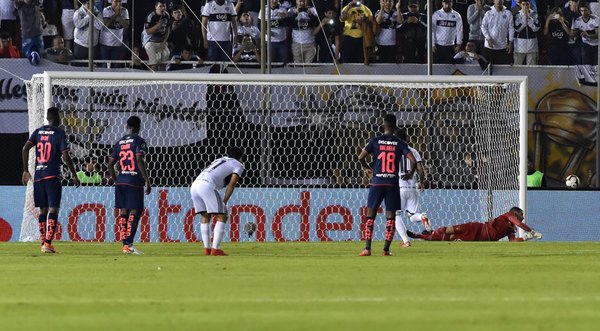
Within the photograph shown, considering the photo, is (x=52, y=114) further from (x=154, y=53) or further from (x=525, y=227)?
(x=154, y=53)

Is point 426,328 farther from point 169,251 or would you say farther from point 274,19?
point 274,19

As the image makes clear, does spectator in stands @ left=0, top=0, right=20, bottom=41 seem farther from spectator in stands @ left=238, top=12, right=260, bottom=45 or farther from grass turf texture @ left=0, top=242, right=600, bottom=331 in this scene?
grass turf texture @ left=0, top=242, right=600, bottom=331

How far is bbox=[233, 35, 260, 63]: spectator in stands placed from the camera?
1120 inches

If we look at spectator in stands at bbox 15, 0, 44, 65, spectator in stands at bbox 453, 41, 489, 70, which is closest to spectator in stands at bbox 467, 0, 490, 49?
spectator in stands at bbox 453, 41, 489, 70

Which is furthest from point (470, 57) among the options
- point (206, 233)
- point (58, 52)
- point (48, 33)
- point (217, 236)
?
point (217, 236)

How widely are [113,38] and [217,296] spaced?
53.8 ft

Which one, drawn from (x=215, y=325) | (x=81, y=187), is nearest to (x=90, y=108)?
(x=81, y=187)

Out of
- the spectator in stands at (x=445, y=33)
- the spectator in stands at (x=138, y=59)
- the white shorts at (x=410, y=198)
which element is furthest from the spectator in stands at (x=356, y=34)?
the white shorts at (x=410, y=198)

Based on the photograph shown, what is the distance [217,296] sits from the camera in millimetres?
12359

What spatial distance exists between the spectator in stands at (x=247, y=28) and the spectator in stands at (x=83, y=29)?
286 cm

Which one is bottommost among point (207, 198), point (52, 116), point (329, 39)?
point (207, 198)

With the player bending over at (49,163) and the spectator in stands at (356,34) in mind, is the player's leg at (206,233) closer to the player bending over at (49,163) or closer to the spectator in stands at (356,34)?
the player bending over at (49,163)

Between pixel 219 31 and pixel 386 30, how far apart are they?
342 centimetres

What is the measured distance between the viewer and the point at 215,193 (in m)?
19.8
